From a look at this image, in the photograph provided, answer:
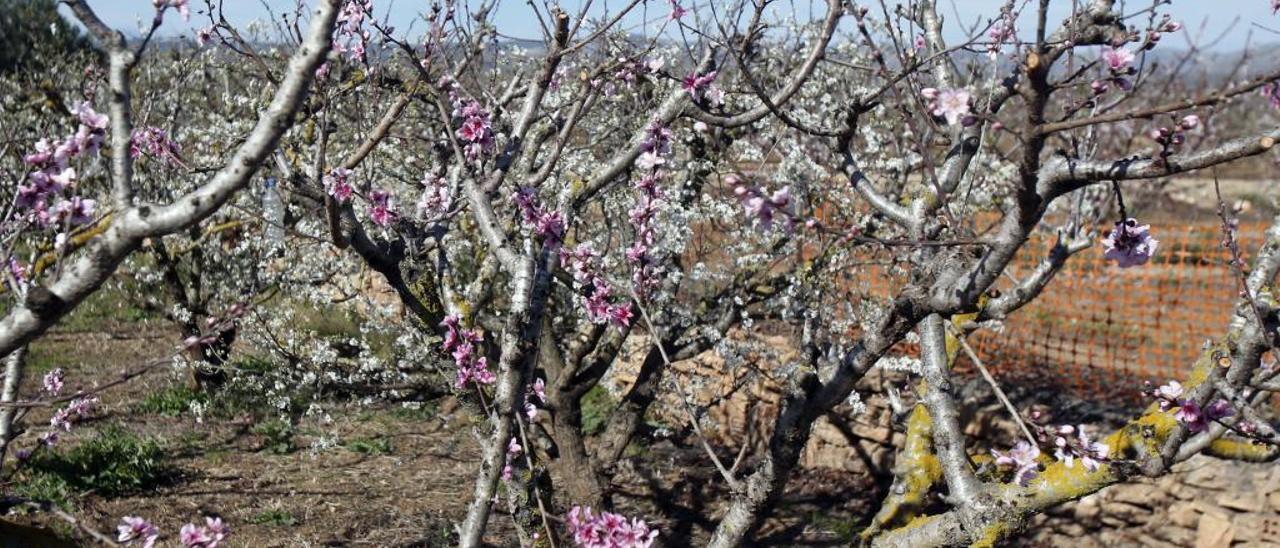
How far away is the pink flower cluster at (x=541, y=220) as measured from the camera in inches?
108

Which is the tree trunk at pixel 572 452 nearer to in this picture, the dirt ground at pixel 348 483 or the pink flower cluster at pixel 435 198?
the dirt ground at pixel 348 483

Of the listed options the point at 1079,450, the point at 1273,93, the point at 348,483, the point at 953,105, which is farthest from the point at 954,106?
the point at 348,483

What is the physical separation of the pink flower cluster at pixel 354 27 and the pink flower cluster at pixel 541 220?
1.26m

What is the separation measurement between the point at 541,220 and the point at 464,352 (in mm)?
548

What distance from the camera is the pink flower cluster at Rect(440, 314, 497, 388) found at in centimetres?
305

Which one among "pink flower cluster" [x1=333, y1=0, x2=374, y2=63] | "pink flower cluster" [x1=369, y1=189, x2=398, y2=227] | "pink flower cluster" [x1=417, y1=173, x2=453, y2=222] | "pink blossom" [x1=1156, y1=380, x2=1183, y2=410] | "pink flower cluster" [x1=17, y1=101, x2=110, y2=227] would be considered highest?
"pink flower cluster" [x1=333, y1=0, x2=374, y2=63]

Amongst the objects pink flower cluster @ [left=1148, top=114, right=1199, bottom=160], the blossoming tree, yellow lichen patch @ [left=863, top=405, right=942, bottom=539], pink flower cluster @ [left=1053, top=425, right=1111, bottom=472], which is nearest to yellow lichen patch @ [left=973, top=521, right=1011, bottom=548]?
the blossoming tree

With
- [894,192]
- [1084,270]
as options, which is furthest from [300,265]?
[1084,270]

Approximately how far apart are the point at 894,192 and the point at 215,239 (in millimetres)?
5203

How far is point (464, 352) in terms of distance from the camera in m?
3.05

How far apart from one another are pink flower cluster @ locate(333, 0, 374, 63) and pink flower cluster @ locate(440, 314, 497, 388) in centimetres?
133

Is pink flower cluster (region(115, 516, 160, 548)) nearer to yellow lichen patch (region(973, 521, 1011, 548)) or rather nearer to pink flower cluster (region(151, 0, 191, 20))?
pink flower cluster (region(151, 0, 191, 20))

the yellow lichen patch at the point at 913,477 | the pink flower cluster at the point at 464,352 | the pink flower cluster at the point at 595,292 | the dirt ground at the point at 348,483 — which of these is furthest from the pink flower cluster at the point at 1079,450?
the dirt ground at the point at 348,483

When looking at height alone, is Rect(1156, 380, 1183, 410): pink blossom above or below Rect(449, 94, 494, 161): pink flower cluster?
below
